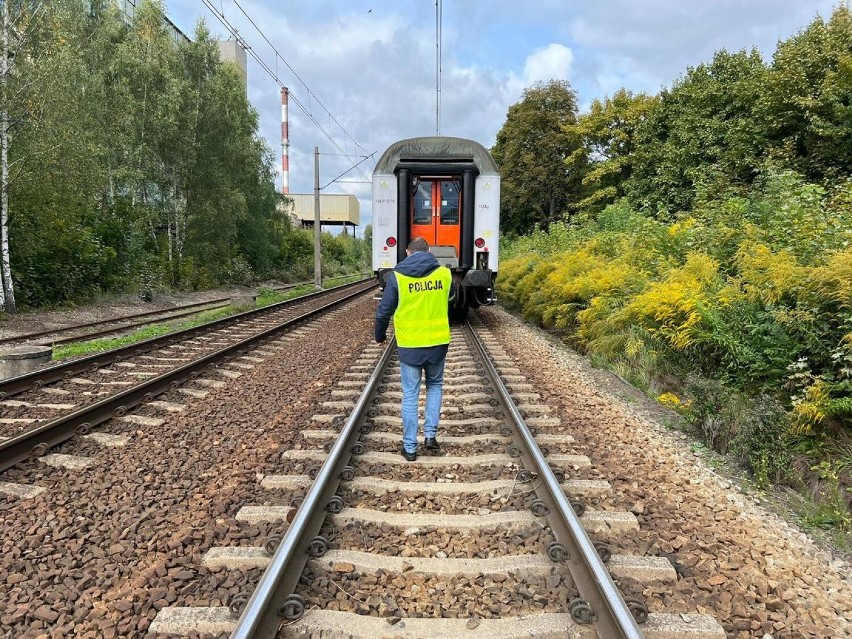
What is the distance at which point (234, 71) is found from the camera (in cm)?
2806

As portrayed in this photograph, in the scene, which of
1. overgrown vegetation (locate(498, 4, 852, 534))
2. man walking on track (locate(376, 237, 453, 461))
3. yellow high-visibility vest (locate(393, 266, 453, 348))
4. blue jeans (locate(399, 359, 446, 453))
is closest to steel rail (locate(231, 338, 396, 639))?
blue jeans (locate(399, 359, 446, 453))

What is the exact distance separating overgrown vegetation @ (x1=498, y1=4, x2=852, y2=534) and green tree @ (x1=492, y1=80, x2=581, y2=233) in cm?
1115

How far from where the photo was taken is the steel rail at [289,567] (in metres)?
2.23

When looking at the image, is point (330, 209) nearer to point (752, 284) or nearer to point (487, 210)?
point (487, 210)

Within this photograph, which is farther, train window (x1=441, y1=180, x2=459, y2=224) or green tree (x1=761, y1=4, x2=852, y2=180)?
green tree (x1=761, y1=4, x2=852, y2=180)

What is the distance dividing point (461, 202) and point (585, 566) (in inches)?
342

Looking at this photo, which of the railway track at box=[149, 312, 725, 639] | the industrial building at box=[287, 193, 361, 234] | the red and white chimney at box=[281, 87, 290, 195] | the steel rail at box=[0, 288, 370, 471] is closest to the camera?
the railway track at box=[149, 312, 725, 639]

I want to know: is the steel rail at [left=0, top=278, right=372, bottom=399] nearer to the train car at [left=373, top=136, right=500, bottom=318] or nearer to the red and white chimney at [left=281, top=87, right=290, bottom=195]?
the train car at [left=373, top=136, right=500, bottom=318]

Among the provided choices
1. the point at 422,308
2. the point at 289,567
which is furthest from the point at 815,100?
the point at 289,567

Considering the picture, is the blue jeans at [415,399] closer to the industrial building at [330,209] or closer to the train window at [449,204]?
the train window at [449,204]

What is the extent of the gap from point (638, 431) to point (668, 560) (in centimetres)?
255

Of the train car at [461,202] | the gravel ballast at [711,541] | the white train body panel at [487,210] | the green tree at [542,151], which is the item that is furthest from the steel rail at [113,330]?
the green tree at [542,151]

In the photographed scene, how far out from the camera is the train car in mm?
10273

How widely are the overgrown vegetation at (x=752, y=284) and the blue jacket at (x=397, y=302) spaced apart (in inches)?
108
